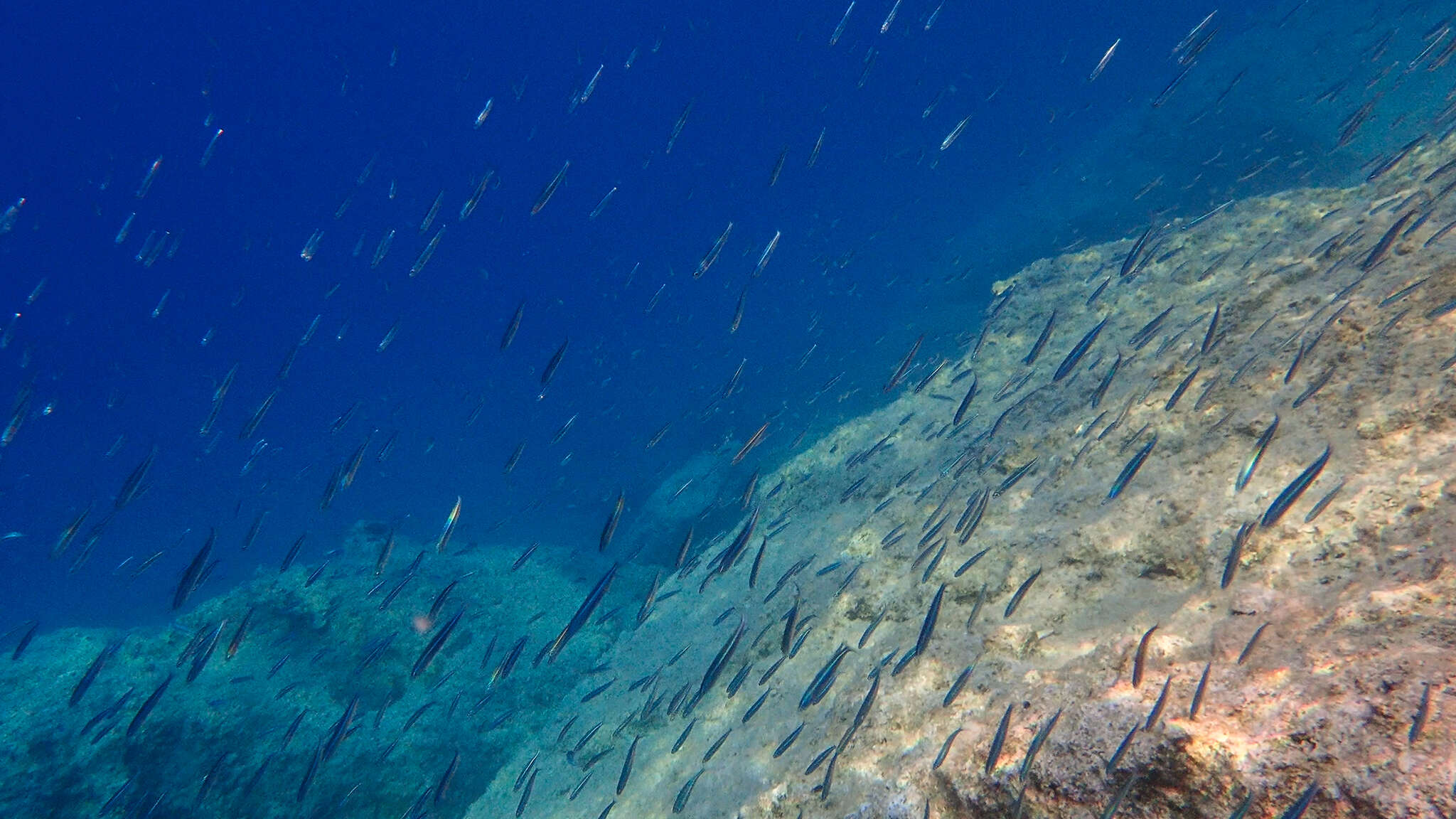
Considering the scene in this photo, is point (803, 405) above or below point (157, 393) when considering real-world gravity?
below

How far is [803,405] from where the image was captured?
80.5 feet

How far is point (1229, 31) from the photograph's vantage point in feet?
109

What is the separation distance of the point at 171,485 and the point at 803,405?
220 feet

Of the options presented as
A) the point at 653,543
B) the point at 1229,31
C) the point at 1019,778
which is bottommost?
the point at 1019,778

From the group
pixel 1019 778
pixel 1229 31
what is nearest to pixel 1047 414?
pixel 1019 778

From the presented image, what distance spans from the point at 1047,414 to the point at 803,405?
18.3 m

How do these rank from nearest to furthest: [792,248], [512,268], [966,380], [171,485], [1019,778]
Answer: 1. [1019,778]
2. [966,380]
3. [171,485]
4. [792,248]
5. [512,268]

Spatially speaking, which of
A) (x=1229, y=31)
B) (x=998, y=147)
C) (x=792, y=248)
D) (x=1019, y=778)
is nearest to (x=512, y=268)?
(x=792, y=248)

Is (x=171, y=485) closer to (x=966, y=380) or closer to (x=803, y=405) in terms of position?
(x=803, y=405)

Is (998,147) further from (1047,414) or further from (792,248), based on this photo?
(1047,414)

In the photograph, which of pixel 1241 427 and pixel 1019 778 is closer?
pixel 1019 778

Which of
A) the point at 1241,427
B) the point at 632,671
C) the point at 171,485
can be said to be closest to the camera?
the point at 1241,427

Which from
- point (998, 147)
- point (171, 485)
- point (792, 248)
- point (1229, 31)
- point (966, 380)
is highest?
point (171, 485)

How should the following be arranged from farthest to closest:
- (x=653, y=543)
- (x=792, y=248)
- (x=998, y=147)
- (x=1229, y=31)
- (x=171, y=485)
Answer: (x=792, y=248), (x=998, y=147), (x=171, y=485), (x=1229, y=31), (x=653, y=543)
